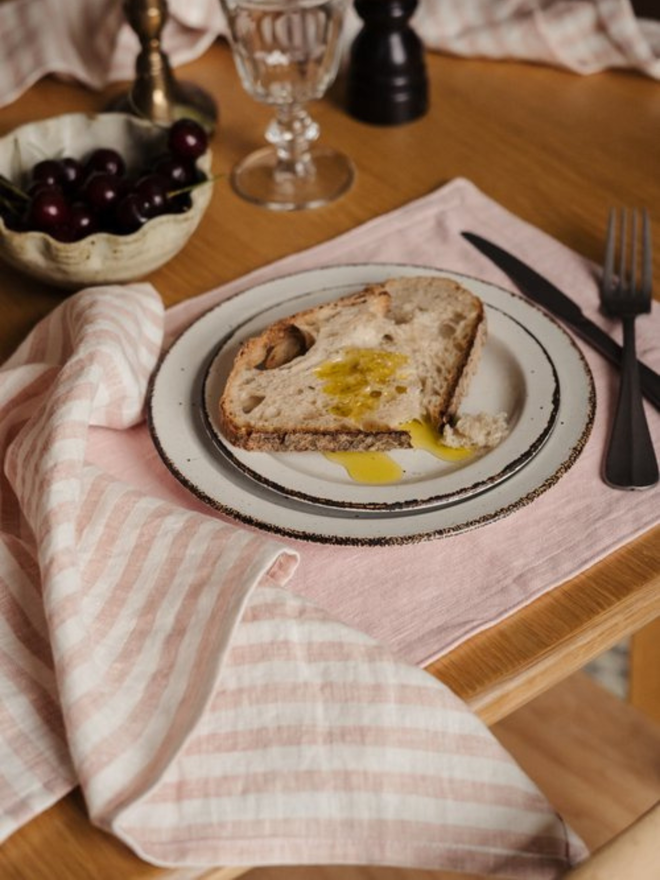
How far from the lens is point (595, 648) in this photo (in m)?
0.79

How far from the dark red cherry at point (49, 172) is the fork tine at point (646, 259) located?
0.53m

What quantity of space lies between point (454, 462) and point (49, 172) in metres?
0.51

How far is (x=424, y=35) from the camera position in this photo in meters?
1.48

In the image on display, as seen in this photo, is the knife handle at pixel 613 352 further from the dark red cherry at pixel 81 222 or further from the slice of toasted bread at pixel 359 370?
the dark red cherry at pixel 81 222

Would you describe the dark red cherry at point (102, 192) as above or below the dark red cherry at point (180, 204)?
above

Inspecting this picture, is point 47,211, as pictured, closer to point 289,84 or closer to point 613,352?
point 289,84

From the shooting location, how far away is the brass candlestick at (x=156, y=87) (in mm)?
1319

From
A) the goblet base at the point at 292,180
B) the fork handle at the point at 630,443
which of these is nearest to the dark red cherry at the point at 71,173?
the goblet base at the point at 292,180

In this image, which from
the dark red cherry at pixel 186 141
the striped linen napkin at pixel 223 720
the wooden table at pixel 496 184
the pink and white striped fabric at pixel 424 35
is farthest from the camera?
the pink and white striped fabric at pixel 424 35

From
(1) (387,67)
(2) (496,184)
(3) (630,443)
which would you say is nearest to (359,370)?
(3) (630,443)

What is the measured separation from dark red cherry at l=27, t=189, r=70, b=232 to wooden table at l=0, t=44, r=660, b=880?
3.5 inches

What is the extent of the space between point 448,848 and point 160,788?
0.51 ft

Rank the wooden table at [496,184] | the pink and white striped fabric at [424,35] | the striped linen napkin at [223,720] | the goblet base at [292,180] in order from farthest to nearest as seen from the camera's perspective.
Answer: the pink and white striped fabric at [424,35]
the goblet base at [292,180]
the wooden table at [496,184]
the striped linen napkin at [223,720]

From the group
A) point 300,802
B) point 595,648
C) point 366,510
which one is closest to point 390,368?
point 366,510
